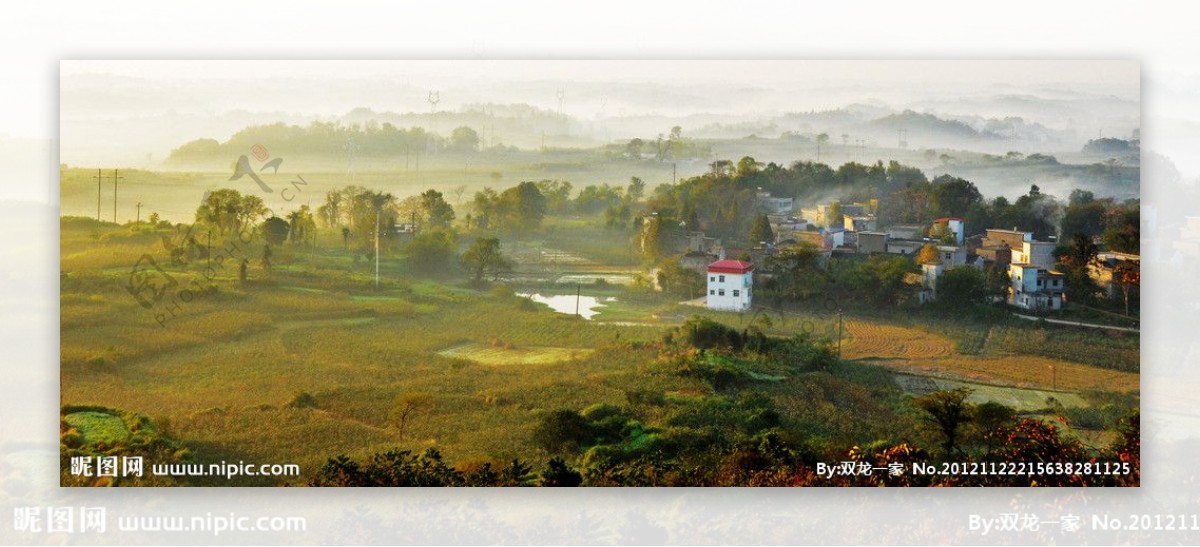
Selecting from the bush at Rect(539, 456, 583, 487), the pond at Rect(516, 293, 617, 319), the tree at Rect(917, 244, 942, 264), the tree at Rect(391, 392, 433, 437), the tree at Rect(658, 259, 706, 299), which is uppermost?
the tree at Rect(917, 244, 942, 264)

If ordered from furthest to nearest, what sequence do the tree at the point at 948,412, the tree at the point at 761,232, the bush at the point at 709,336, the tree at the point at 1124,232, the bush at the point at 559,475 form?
the tree at the point at 761,232
the bush at the point at 709,336
the tree at the point at 1124,232
the tree at the point at 948,412
the bush at the point at 559,475

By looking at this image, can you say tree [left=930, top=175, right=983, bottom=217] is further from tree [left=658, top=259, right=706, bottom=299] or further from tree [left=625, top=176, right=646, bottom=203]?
tree [left=625, top=176, right=646, bottom=203]

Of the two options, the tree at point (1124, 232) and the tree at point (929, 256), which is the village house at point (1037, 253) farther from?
the tree at point (929, 256)

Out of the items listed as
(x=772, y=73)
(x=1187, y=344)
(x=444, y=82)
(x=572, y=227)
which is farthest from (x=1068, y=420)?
(x=444, y=82)

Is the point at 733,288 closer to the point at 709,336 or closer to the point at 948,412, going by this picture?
the point at 709,336

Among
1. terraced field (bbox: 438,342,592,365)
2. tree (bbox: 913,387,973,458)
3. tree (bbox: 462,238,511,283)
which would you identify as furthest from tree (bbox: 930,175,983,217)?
tree (bbox: 462,238,511,283)

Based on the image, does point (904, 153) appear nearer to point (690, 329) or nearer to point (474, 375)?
point (690, 329)

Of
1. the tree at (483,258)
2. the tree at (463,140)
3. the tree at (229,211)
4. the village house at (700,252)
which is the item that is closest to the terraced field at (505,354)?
the tree at (483,258)
